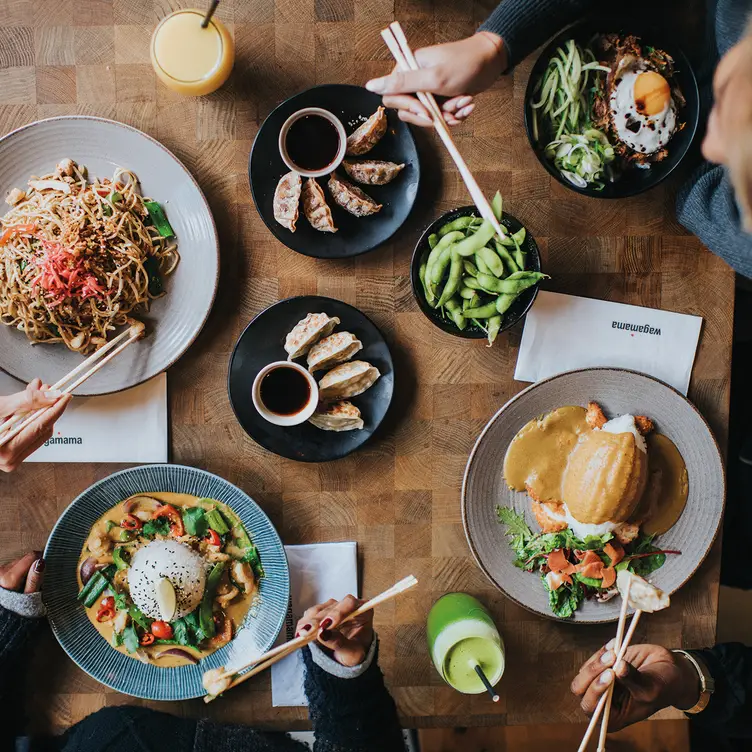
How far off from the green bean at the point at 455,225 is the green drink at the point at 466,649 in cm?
108

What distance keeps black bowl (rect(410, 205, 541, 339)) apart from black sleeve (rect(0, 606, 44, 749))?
4.86 feet

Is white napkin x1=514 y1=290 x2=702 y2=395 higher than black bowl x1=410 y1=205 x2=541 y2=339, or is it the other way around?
black bowl x1=410 y1=205 x2=541 y2=339

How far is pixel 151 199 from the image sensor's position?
186cm

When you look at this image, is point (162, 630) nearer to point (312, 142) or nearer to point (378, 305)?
point (378, 305)

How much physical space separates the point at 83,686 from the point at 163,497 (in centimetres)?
66

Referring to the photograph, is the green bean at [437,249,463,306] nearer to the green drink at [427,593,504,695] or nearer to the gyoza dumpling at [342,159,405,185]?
the gyoza dumpling at [342,159,405,185]

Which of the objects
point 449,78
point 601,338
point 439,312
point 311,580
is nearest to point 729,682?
point 601,338

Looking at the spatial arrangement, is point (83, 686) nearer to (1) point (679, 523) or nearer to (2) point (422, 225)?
(2) point (422, 225)

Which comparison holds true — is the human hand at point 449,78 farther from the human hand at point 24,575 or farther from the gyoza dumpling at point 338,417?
the human hand at point 24,575

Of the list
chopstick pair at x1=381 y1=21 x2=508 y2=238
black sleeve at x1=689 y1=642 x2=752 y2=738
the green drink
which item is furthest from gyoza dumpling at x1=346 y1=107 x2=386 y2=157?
black sleeve at x1=689 y1=642 x2=752 y2=738

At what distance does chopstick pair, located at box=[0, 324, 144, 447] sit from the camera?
1.72 meters

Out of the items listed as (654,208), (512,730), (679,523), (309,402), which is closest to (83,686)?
(309,402)

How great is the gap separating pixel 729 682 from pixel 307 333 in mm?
1653

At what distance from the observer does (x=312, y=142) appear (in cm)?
182
